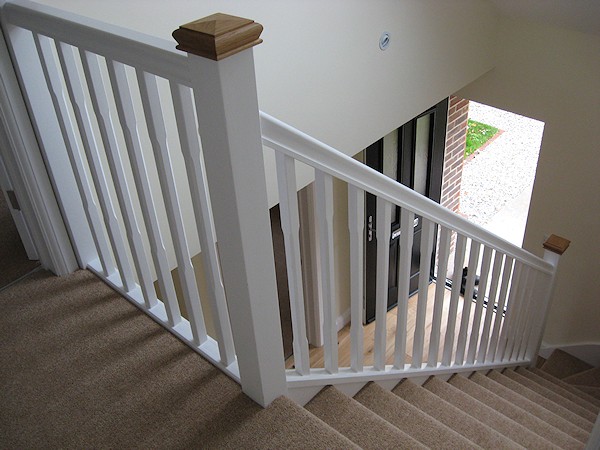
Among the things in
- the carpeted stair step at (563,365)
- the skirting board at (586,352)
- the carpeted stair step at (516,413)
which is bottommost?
the carpeted stair step at (563,365)

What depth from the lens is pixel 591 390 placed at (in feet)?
13.5

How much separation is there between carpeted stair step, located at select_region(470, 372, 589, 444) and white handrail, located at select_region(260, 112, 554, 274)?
1.13m

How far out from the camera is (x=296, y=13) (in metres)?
2.60

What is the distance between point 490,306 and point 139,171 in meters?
2.13

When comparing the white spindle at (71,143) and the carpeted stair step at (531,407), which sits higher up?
the white spindle at (71,143)

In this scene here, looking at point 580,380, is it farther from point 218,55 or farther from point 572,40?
point 218,55

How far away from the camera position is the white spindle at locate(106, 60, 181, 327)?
4.79 feet

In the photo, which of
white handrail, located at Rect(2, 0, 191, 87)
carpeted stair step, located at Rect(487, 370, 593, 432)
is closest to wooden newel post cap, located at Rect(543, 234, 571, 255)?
carpeted stair step, located at Rect(487, 370, 593, 432)

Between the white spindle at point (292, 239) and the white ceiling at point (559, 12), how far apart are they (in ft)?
8.69

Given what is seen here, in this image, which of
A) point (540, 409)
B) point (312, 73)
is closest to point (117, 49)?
point (312, 73)

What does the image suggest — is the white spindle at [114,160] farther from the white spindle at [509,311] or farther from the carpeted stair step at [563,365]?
the carpeted stair step at [563,365]

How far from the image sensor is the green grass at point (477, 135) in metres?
7.81

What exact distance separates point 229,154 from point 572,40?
10.8ft

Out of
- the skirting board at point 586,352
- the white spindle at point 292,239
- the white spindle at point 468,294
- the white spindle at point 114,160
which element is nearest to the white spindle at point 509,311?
the white spindle at point 468,294
